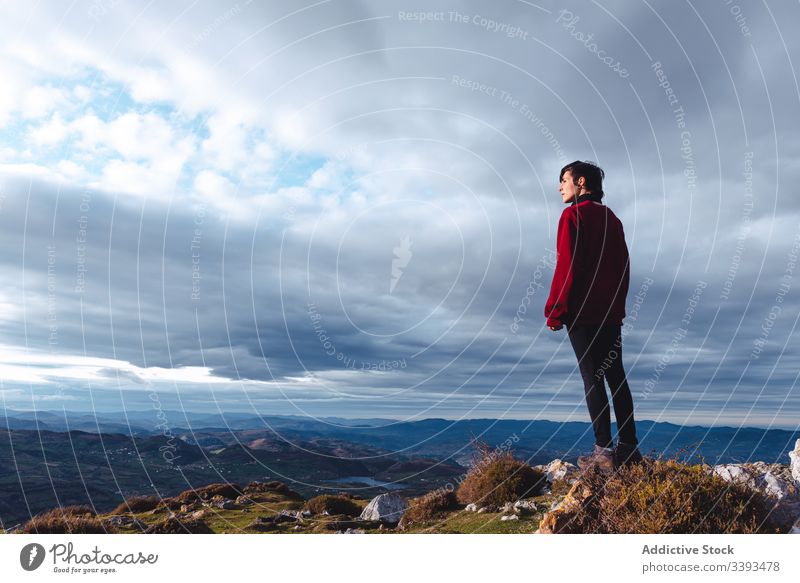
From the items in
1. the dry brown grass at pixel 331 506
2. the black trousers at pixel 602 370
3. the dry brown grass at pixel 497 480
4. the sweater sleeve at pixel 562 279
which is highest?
the sweater sleeve at pixel 562 279

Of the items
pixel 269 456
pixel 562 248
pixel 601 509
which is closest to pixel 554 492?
pixel 601 509

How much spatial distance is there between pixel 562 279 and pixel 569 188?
1.74 meters

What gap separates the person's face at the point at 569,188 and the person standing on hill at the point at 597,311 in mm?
314

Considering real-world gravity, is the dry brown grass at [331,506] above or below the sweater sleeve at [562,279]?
below

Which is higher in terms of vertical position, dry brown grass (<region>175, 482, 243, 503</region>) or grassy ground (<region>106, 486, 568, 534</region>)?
grassy ground (<region>106, 486, 568, 534</region>)

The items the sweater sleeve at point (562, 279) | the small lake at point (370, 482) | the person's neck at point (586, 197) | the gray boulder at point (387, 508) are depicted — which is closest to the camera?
the sweater sleeve at point (562, 279)

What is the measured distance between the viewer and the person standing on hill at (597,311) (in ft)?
25.3

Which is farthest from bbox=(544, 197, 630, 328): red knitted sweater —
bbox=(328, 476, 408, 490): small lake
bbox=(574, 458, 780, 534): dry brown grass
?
bbox=(328, 476, 408, 490): small lake
